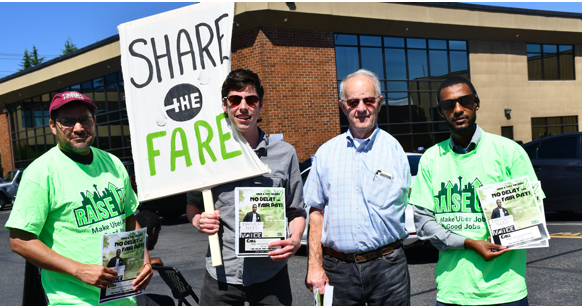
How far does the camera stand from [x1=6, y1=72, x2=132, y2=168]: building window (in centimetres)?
2400

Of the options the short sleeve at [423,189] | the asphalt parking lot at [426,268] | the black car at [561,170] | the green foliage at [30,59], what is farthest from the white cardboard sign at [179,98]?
the green foliage at [30,59]

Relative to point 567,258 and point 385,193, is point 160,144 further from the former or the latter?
point 567,258

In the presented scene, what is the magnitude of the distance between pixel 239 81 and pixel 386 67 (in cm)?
1861

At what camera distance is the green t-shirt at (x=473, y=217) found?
8.04 feet

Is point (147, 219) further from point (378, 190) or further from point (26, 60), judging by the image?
point (26, 60)

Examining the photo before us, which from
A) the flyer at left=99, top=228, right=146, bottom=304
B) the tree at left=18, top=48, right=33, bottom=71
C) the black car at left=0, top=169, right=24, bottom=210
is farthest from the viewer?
the tree at left=18, top=48, right=33, bottom=71

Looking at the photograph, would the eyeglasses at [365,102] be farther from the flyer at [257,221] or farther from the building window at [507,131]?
the building window at [507,131]

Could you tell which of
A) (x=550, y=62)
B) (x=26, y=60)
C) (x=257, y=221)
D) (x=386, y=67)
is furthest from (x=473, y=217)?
(x=26, y=60)

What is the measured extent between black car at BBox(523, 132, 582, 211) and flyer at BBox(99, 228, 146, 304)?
342 inches

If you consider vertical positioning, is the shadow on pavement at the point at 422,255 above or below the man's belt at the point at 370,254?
below

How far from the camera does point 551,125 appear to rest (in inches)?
977

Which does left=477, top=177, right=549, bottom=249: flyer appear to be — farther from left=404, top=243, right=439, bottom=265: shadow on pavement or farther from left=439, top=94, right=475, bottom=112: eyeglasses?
left=404, top=243, right=439, bottom=265: shadow on pavement

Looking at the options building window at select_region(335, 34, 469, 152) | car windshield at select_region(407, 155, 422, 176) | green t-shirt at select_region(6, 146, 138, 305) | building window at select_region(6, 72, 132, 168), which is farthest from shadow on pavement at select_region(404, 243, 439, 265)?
building window at select_region(6, 72, 132, 168)

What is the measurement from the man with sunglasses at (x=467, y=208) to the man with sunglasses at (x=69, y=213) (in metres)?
1.67
